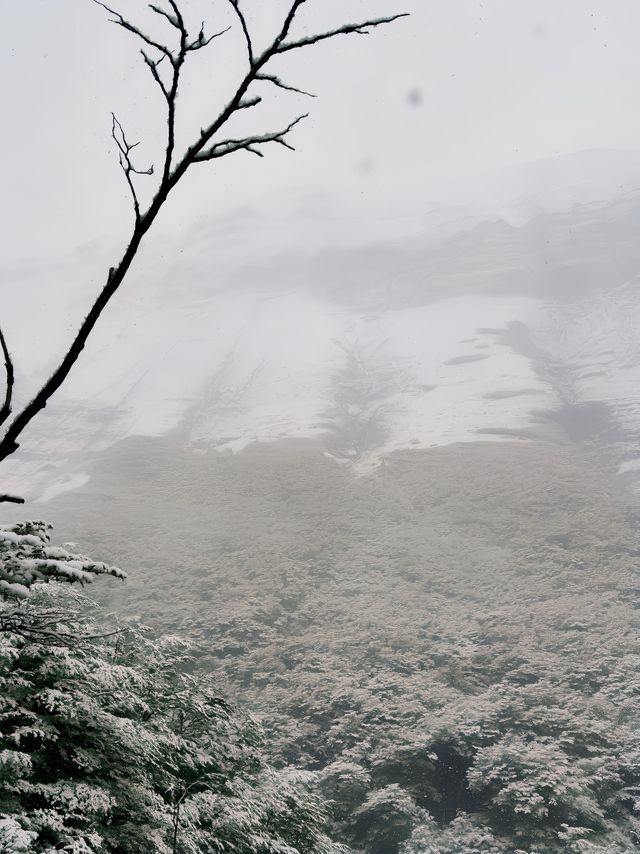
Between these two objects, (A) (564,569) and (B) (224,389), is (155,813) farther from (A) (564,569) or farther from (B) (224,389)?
(B) (224,389)

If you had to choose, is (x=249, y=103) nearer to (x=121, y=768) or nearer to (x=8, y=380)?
(x=8, y=380)

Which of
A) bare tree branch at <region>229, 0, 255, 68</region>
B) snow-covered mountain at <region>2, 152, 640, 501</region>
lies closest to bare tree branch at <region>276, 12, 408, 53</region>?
bare tree branch at <region>229, 0, 255, 68</region>

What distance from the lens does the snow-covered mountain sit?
32.3m

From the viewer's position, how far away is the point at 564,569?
18516 mm

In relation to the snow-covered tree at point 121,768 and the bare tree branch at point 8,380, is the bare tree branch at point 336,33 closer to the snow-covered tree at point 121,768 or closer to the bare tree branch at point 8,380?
the bare tree branch at point 8,380

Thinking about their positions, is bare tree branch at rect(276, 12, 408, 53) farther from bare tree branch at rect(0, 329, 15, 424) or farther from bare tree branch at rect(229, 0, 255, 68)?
bare tree branch at rect(0, 329, 15, 424)

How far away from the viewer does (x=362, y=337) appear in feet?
154

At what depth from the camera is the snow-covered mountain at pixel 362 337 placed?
1272 inches

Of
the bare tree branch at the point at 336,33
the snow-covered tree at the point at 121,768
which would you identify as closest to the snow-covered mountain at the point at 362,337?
the snow-covered tree at the point at 121,768

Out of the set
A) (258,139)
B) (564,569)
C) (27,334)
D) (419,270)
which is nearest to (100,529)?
(564,569)

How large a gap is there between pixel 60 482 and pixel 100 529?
8006 millimetres

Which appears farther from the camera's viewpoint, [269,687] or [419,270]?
[419,270]

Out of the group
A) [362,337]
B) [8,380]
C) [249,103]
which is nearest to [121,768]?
[8,380]

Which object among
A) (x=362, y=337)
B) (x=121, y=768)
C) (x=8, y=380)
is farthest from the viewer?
(x=362, y=337)
